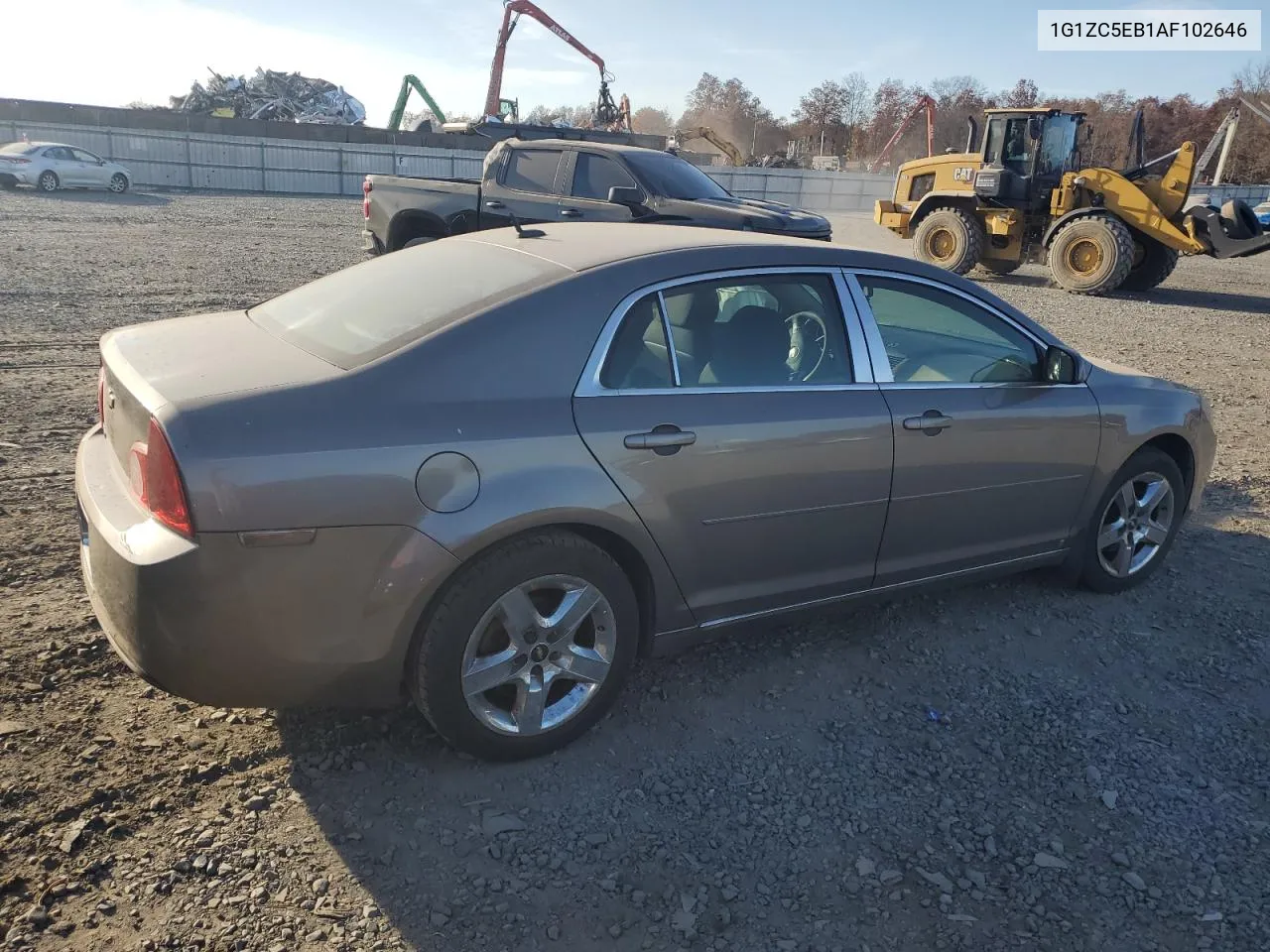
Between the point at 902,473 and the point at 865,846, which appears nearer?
the point at 865,846

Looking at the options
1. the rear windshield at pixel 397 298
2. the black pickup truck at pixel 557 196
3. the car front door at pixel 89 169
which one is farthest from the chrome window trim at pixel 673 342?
the car front door at pixel 89 169

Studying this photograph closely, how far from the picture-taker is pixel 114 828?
2.54 metres

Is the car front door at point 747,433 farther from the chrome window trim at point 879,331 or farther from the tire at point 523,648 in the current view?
the tire at point 523,648

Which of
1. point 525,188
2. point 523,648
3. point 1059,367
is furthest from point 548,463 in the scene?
point 525,188

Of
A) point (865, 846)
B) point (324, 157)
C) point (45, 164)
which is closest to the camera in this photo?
point (865, 846)

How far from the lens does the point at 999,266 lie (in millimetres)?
17906

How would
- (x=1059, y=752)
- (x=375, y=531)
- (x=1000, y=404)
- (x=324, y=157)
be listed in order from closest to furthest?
(x=375, y=531)
(x=1059, y=752)
(x=1000, y=404)
(x=324, y=157)

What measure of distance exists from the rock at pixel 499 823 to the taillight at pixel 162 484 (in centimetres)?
113

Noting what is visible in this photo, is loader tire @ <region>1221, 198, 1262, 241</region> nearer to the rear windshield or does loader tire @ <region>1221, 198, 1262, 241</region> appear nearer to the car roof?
the car roof

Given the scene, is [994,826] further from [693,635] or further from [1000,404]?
[1000,404]

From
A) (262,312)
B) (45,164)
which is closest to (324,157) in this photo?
(45,164)

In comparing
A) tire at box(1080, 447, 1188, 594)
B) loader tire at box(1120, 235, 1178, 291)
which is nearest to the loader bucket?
loader tire at box(1120, 235, 1178, 291)

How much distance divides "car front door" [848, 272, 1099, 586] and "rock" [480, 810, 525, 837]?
1.67 m

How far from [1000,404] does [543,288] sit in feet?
6.33
